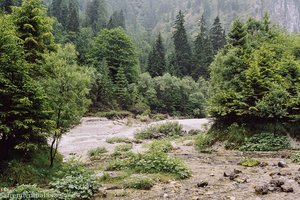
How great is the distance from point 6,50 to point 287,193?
1246cm

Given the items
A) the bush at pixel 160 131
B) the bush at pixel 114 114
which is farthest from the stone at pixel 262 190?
the bush at pixel 114 114

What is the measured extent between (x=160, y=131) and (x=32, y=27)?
75.0 feet

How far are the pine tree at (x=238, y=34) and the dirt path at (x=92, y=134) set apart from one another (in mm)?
8014

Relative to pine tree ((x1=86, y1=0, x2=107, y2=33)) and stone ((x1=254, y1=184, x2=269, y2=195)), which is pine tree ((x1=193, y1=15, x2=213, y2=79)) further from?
stone ((x1=254, y1=184, x2=269, y2=195))

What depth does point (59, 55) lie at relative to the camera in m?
15.8

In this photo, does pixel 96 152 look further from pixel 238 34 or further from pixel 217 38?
pixel 217 38

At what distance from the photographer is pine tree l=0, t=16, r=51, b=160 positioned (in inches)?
515

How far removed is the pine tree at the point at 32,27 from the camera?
16828mm

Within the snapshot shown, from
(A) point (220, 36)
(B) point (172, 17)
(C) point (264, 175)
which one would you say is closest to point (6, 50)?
(C) point (264, 175)

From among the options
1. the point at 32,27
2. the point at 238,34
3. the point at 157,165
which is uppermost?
the point at 238,34

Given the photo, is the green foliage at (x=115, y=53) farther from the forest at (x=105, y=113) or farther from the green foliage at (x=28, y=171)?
the green foliage at (x=28, y=171)

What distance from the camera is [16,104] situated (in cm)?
1338

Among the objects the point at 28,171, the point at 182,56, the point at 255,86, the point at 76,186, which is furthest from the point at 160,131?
the point at 182,56

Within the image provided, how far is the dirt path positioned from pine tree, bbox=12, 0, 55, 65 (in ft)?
26.5
